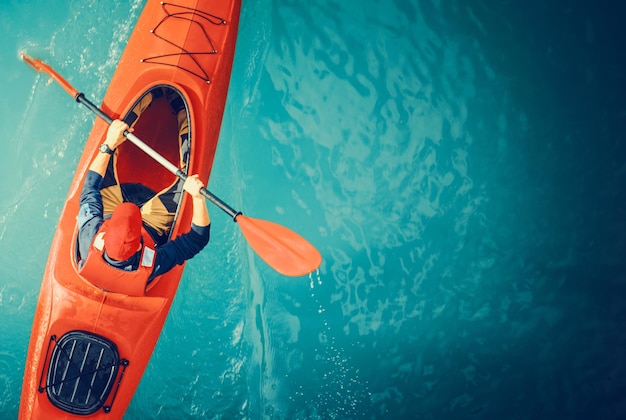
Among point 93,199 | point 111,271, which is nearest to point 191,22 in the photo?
point 93,199

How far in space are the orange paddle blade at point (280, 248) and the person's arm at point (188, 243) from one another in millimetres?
385

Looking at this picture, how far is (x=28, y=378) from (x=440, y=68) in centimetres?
361

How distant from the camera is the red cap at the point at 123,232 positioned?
1926 mm

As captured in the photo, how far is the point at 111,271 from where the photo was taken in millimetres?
2164

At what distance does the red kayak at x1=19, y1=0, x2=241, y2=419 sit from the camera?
2428mm

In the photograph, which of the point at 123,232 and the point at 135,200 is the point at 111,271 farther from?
the point at 135,200

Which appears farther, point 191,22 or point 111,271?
point 191,22

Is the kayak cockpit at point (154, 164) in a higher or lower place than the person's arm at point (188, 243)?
higher

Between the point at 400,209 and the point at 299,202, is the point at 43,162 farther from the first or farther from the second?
the point at 400,209

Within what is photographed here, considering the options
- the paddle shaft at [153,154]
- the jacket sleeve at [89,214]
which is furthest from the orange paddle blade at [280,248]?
the jacket sleeve at [89,214]

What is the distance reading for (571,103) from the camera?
3.40 m

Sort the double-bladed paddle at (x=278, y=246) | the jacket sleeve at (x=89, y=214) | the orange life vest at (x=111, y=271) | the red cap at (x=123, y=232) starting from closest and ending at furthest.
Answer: the red cap at (x=123, y=232), the orange life vest at (x=111, y=271), the jacket sleeve at (x=89, y=214), the double-bladed paddle at (x=278, y=246)

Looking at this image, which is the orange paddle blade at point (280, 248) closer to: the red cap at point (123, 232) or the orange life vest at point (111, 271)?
the orange life vest at point (111, 271)

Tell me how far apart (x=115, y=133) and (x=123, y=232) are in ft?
3.04
